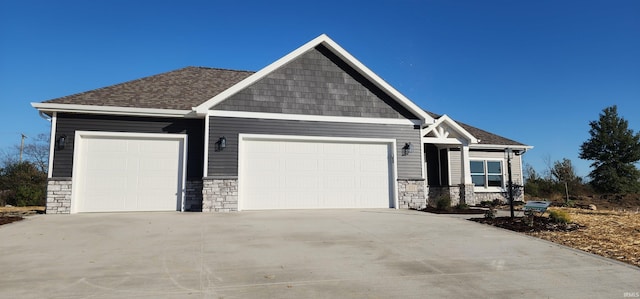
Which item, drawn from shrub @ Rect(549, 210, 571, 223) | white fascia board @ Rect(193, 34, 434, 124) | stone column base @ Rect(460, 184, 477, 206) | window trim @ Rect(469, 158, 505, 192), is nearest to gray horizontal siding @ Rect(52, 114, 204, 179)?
white fascia board @ Rect(193, 34, 434, 124)

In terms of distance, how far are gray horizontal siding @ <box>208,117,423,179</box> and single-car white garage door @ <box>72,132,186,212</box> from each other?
1408 millimetres

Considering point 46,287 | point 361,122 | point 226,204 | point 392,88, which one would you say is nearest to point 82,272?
point 46,287

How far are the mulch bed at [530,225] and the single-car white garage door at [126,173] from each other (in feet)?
31.6

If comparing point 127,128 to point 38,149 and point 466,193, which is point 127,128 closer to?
point 466,193

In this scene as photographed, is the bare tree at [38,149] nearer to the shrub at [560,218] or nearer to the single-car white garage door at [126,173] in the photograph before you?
the single-car white garage door at [126,173]

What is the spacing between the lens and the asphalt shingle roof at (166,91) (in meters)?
12.0

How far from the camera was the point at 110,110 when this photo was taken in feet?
38.1

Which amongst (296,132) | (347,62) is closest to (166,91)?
(296,132)

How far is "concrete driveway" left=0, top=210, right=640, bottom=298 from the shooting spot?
4328 mm

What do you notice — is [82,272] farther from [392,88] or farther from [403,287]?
[392,88]

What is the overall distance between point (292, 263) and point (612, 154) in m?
33.7

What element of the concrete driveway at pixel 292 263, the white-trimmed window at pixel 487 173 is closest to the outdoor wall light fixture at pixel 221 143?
the concrete driveway at pixel 292 263

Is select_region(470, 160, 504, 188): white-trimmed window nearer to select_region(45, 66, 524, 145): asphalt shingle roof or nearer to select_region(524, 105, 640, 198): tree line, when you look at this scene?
select_region(524, 105, 640, 198): tree line

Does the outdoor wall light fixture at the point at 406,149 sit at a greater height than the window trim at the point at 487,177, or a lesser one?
greater
